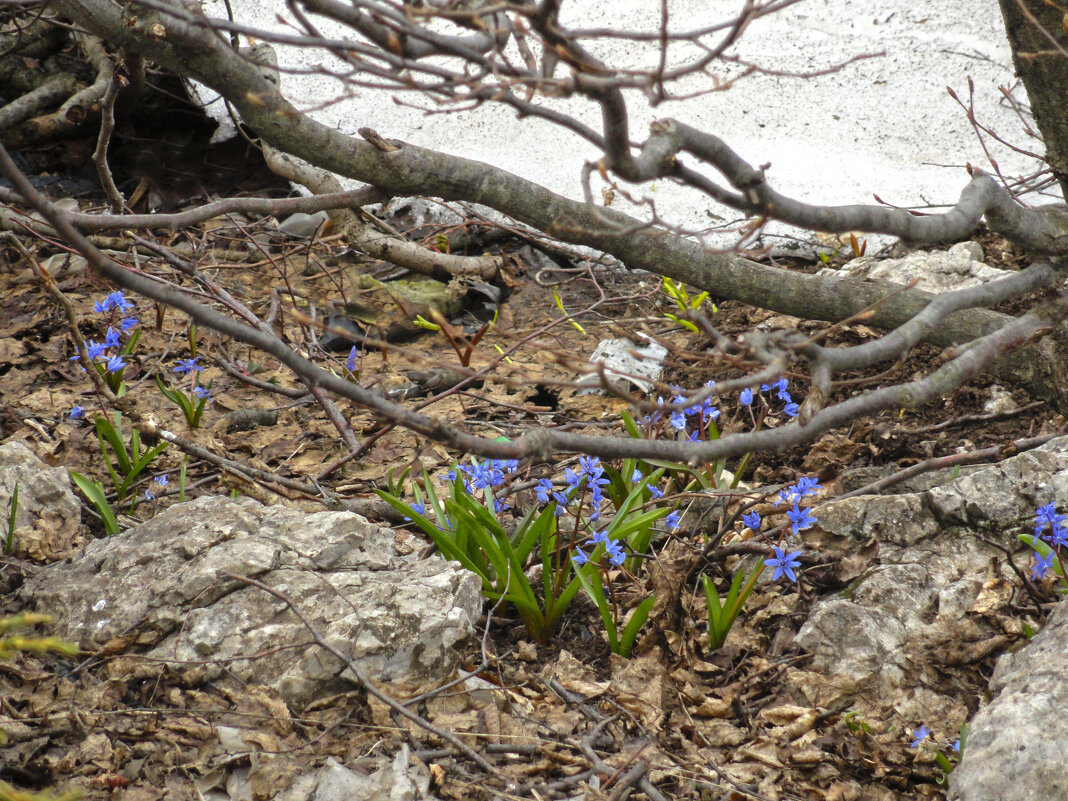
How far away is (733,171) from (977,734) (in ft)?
4.30

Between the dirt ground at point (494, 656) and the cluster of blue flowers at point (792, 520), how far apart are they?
0.78ft

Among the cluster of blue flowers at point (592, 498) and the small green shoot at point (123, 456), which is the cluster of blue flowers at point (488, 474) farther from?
the small green shoot at point (123, 456)

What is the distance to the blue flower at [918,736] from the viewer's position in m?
1.90

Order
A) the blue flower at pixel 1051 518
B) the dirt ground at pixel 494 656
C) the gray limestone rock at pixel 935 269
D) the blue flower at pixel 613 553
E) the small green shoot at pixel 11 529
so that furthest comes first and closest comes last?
the gray limestone rock at pixel 935 269 → the small green shoot at pixel 11 529 → the blue flower at pixel 613 553 → the blue flower at pixel 1051 518 → the dirt ground at pixel 494 656

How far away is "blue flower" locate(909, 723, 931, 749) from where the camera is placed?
190 cm

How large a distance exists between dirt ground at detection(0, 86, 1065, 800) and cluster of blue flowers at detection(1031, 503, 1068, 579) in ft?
0.90

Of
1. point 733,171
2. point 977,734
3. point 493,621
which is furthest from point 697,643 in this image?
point 733,171

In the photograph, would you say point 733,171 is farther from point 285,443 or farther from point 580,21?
point 580,21

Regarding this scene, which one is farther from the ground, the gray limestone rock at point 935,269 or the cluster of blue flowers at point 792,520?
the gray limestone rock at point 935,269

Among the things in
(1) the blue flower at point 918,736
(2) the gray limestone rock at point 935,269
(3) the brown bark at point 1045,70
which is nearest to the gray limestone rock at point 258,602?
(1) the blue flower at point 918,736

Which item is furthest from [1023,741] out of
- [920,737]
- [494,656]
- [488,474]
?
[488,474]

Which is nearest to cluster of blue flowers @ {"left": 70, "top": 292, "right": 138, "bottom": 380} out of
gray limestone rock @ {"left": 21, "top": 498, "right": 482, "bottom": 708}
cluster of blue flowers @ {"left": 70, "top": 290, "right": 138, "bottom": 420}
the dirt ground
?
cluster of blue flowers @ {"left": 70, "top": 290, "right": 138, "bottom": 420}

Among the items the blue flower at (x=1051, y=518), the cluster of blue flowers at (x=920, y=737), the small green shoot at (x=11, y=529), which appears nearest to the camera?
the cluster of blue flowers at (x=920, y=737)

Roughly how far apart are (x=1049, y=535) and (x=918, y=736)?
2.33ft
